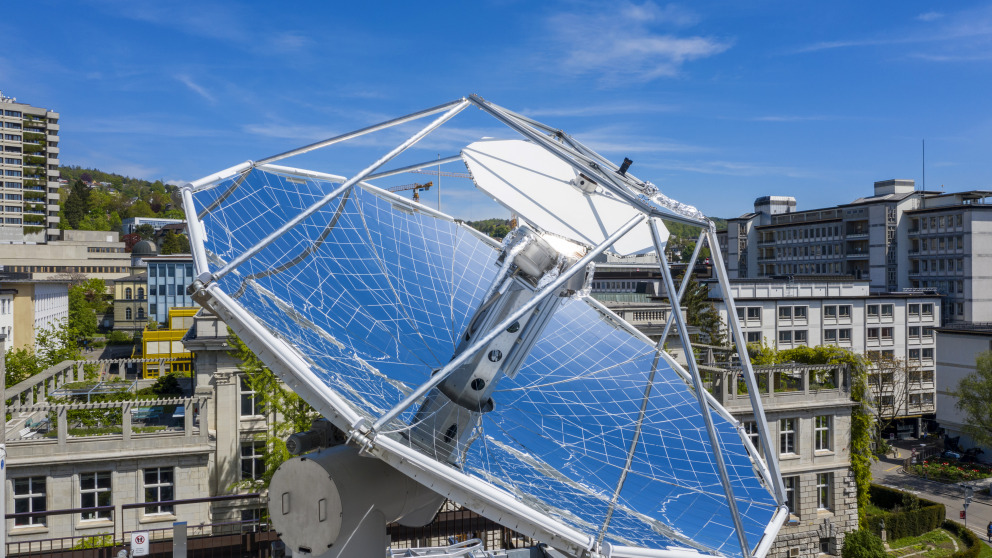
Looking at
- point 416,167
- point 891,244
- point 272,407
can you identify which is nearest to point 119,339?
point 272,407

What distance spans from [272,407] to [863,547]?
2559 cm

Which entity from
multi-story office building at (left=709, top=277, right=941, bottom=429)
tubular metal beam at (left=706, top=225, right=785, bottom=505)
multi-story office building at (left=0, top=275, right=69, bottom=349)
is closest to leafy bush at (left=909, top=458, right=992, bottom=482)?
multi-story office building at (left=709, top=277, right=941, bottom=429)

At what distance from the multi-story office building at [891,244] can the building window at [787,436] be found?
167 ft

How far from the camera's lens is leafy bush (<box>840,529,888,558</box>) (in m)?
33.7

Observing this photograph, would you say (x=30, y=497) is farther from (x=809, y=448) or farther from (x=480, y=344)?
(x=809, y=448)

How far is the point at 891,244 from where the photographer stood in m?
88.3

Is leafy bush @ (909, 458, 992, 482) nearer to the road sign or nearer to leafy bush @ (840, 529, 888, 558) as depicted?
leafy bush @ (840, 529, 888, 558)

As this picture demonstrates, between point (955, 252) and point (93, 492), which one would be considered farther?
point (955, 252)

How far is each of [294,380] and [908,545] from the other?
1750 inches

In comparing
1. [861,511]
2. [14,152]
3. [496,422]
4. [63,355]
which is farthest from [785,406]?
[14,152]

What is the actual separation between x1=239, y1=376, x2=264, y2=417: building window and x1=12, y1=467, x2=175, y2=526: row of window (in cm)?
460

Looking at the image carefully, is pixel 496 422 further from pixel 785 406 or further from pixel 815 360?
pixel 815 360

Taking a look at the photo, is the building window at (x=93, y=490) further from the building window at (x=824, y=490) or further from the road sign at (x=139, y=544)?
the building window at (x=824, y=490)

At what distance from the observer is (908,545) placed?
43062mm
